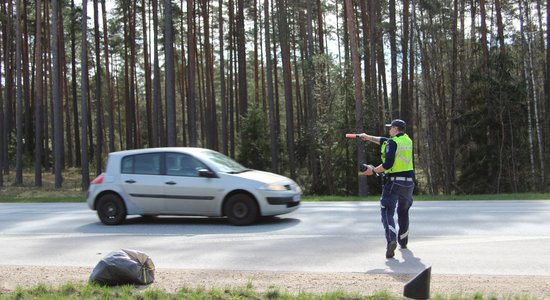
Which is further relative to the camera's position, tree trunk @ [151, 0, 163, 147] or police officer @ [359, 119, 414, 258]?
tree trunk @ [151, 0, 163, 147]

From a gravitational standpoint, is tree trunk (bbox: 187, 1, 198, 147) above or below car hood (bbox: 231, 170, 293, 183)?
A: above

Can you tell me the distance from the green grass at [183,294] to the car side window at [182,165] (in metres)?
5.21

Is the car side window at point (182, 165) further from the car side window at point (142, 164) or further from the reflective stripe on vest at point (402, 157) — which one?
the reflective stripe on vest at point (402, 157)

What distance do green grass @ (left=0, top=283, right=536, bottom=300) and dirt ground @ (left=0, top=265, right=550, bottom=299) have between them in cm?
18

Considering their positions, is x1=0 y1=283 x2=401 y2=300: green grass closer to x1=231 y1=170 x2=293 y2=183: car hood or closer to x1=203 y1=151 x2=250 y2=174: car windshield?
x1=231 y1=170 x2=293 y2=183: car hood

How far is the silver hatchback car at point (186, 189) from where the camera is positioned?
10.5 meters

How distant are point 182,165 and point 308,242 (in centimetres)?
349

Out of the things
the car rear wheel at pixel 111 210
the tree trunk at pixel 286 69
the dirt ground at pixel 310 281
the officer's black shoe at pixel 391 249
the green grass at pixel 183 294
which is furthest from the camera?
the tree trunk at pixel 286 69

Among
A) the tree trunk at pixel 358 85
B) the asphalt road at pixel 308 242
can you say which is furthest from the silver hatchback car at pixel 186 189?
the tree trunk at pixel 358 85

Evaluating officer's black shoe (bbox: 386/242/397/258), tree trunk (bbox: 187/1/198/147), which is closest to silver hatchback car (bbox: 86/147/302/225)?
officer's black shoe (bbox: 386/242/397/258)

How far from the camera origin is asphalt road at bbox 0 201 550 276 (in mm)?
7016

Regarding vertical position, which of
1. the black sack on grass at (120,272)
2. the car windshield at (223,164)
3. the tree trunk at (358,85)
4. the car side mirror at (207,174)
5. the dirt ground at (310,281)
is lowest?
the dirt ground at (310,281)

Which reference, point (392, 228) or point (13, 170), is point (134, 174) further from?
point (13, 170)

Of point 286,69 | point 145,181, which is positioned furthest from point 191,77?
point 145,181
